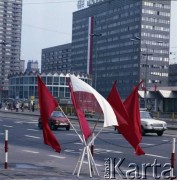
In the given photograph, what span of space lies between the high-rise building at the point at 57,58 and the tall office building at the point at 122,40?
787cm

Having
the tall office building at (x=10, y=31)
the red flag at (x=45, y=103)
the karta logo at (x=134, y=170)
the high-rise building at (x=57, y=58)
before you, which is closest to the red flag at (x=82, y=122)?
the red flag at (x=45, y=103)

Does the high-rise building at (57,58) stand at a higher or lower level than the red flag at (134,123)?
higher

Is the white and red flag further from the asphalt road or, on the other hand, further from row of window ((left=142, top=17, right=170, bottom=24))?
row of window ((left=142, top=17, right=170, bottom=24))

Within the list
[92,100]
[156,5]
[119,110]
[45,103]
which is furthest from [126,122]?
[156,5]

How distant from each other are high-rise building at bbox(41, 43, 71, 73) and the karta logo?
109726mm

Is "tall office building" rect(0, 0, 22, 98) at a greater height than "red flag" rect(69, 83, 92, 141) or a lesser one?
greater

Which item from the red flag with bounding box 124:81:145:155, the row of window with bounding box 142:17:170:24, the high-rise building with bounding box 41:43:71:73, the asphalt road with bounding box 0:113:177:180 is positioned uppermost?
the row of window with bounding box 142:17:170:24

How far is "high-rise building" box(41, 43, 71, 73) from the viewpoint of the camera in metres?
128

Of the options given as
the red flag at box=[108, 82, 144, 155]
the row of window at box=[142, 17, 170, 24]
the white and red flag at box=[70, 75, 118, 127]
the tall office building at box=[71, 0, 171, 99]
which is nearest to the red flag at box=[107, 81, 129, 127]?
the red flag at box=[108, 82, 144, 155]

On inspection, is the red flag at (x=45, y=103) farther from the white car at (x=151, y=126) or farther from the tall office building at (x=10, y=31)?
the tall office building at (x=10, y=31)

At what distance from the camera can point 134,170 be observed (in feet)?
47.3

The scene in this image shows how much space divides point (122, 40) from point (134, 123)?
97672 mm

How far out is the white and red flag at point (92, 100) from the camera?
12.3 m

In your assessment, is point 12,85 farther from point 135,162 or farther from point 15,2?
point 135,162
